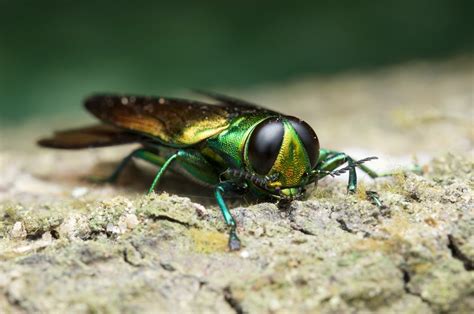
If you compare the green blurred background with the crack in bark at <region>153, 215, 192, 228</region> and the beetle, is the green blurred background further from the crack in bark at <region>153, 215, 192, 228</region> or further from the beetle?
the crack in bark at <region>153, 215, 192, 228</region>

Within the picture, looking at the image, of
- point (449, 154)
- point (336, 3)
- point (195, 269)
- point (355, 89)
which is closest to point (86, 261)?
point (195, 269)

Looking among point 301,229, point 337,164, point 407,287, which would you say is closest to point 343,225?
point 301,229

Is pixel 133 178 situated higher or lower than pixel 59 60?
lower

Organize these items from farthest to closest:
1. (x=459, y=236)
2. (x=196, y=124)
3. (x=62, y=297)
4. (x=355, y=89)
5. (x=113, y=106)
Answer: (x=355, y=89)
(x=113, y=106)
(x=196, y=124)
(x=459, y=236)
(x=62, y=297)

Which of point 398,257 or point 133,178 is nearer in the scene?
point 398,257

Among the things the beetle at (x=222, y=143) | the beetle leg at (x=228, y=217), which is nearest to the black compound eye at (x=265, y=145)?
the beetle at (x=222, y=143)

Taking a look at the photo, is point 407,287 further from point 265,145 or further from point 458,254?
point 265,145

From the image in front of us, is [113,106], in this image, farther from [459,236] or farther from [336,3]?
[336,3]

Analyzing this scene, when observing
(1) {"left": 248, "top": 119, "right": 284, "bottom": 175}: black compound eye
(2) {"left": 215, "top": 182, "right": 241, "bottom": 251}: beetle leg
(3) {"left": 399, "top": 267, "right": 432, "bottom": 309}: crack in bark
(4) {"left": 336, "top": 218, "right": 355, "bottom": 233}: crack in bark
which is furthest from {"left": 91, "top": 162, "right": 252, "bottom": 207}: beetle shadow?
(3) {"left": 399, "top": 267, "right": 432, "bottom": 309}: crack in bark
